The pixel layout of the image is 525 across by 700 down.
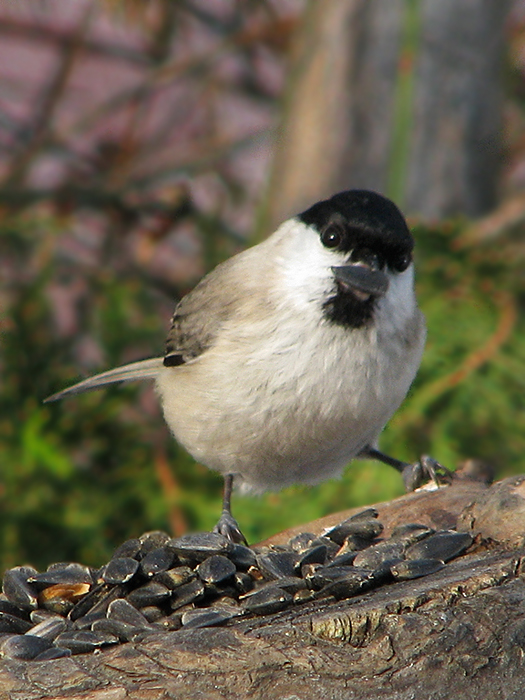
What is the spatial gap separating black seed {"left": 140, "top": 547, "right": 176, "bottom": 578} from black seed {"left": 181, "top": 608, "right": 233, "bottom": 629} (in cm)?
14

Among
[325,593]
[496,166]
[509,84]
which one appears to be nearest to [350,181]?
[496,166]

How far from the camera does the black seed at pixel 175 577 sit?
123 centimetres

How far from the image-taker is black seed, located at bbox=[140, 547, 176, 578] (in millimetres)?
1260

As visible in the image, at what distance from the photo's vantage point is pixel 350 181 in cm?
266

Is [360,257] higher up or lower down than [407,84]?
lower down

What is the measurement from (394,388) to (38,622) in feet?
2.24

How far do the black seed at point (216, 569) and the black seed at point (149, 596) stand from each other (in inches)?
2.1

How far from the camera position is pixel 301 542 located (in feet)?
4.51

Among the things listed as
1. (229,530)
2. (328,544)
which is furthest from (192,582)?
(229,530)

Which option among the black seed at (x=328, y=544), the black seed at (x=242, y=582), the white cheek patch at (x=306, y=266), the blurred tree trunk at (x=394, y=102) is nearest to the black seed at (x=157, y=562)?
the black seed at (x=242, y=582)

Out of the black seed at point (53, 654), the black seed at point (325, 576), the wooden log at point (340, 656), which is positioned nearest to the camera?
the wooden log at point (340, 656)

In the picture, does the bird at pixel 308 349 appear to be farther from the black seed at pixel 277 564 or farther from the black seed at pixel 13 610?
the black seed at pixel 13 610

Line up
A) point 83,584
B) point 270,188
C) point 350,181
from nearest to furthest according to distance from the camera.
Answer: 1. point 83,584
2. point 350,181
3. point 270,188

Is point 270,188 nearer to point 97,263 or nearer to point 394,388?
point 97,263
